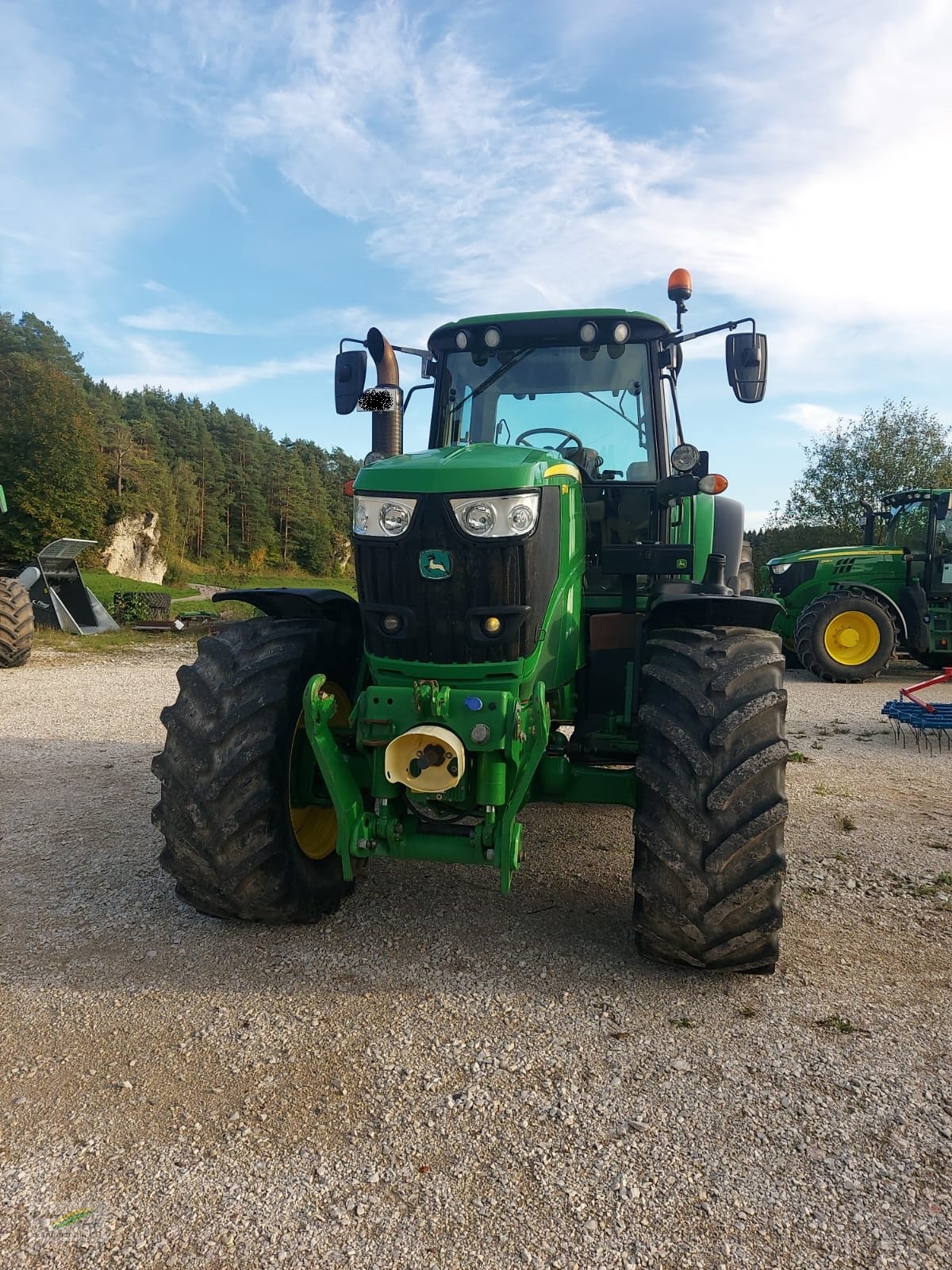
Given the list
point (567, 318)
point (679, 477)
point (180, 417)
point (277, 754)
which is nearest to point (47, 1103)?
point (277, 754)

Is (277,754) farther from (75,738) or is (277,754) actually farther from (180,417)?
(180,417)

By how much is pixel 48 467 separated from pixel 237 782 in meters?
47.2

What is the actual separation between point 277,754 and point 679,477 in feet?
7.85

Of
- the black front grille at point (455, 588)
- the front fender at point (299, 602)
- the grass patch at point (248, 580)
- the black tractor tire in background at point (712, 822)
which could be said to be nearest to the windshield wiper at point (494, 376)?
the front fender at point (299, 602)

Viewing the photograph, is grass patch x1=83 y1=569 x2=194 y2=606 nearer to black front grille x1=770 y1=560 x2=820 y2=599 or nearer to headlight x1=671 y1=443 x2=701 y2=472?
black front grille x1=770 y1=560 x2=820 y2=599

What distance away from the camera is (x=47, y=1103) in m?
2.58

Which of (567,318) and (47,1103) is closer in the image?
(47,1103)

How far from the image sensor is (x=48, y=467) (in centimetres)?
4462

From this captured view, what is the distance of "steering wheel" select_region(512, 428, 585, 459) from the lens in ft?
15.3

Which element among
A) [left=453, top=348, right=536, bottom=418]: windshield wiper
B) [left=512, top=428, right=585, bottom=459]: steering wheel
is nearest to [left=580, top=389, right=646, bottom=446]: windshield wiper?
[left=512, top=428, right=585, bottom=459]: steering wheel

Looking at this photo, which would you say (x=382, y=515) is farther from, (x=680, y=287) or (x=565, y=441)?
(x=680, y=287)

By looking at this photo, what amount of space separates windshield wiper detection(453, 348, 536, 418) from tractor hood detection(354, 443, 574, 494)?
1.39m

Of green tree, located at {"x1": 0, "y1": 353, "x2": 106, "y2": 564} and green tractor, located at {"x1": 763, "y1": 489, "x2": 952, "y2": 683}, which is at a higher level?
green tree, located at {"x1": 0, "y1": 353, "x2": 106, "y2": 564}

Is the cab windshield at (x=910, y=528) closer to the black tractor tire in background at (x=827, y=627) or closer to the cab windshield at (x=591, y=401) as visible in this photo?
the black tractor tire in background at (x=827, y=627)
